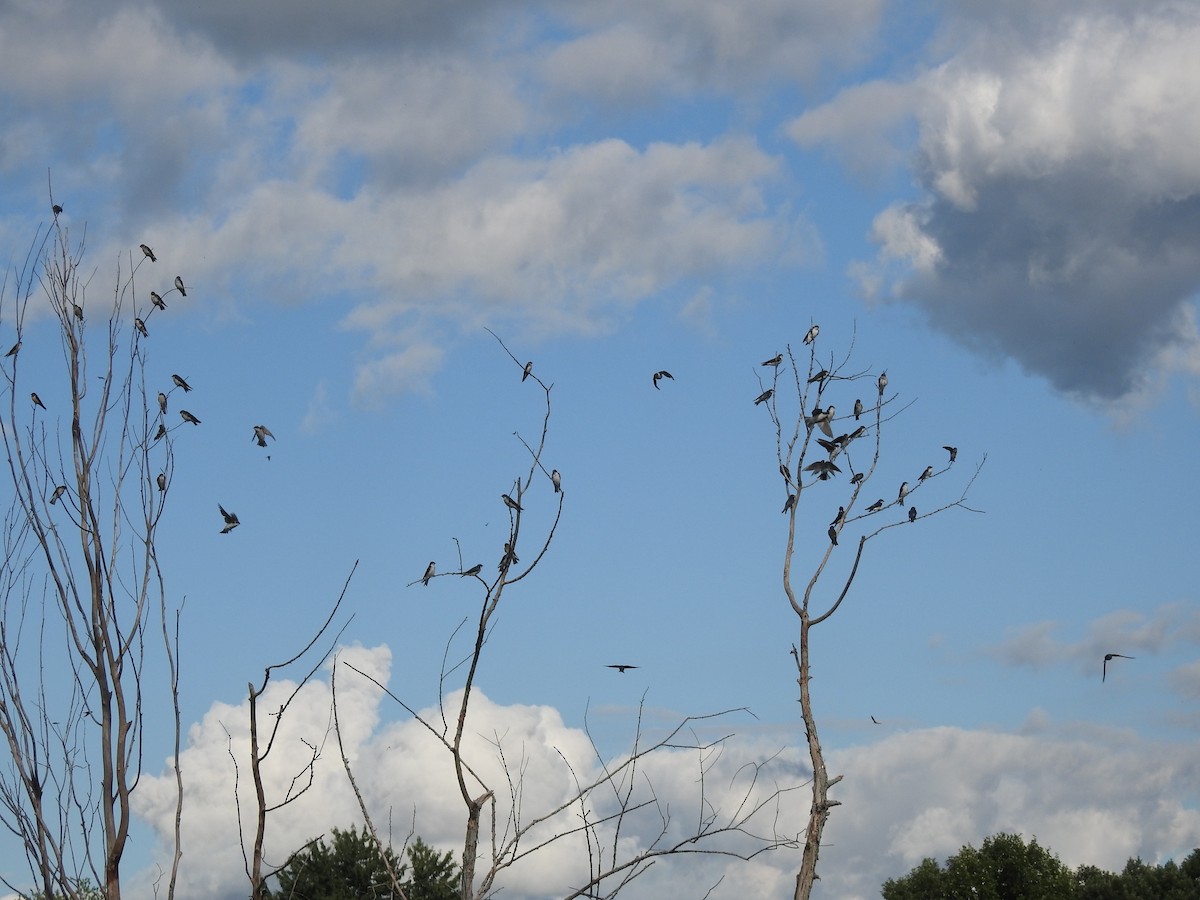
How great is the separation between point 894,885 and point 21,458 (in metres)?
50.1

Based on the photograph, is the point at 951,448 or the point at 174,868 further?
the point at 951,448

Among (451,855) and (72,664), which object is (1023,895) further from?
(72,664)

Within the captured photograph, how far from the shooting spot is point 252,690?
6039 millimetres

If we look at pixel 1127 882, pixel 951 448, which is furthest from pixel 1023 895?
pixel 951 448

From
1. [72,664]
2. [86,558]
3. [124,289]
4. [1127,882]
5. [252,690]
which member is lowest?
[252,690]

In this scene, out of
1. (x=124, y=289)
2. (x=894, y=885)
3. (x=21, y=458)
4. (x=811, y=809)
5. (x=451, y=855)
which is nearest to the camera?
(x=21, y=458)

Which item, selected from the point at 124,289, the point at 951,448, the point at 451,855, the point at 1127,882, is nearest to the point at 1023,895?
the point at 1127,882

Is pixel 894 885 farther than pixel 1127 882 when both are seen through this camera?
Yes

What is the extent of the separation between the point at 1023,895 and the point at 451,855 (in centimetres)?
2154

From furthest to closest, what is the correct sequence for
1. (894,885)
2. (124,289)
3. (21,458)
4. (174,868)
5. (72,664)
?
(894,885), (124,289), (21,458), (72,664), (174,868)

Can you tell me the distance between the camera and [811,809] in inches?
351

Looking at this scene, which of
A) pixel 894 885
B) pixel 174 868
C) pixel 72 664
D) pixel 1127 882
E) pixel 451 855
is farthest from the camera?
pixel 894 885

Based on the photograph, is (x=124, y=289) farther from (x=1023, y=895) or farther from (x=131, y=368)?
(x=1023, y=895)

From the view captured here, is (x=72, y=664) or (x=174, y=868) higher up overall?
(x=72, y=664)
